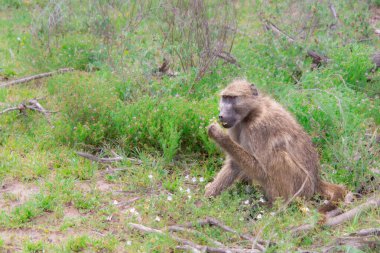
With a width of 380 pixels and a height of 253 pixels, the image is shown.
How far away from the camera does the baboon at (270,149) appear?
439cm

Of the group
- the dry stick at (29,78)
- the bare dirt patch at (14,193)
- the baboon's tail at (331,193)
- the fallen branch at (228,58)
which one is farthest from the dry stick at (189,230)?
the dry stick at (29,78)

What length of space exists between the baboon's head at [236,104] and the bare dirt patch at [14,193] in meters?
1.74

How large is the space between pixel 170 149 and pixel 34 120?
1677 millimetres

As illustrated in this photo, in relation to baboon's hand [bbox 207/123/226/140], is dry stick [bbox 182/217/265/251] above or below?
below

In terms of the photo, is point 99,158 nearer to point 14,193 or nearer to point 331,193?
point 14,193

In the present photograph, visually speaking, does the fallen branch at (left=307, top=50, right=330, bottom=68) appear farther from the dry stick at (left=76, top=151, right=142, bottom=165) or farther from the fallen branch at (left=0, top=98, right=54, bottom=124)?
the fallen branch at (left=0, top=98, right=54, bottom=124)

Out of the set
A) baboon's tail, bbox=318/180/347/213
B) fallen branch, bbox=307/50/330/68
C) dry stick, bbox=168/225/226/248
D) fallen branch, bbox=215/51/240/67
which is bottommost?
dry stick, bbox=168/225/226/248

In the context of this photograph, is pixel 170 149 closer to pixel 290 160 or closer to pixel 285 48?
pixel 290 160

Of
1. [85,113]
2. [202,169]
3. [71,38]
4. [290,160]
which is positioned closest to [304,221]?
[290,160]

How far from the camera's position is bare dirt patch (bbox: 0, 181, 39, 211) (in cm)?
447

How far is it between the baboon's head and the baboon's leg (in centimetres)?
42

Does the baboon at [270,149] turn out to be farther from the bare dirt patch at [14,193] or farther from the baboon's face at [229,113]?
the bare dirt patch at [14,193]

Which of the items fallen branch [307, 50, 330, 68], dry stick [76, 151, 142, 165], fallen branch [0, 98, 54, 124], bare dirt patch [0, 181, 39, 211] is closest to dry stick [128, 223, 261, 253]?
bare dirt patch [0, 181, 39, 211]

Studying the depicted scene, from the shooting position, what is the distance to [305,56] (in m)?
7.13
